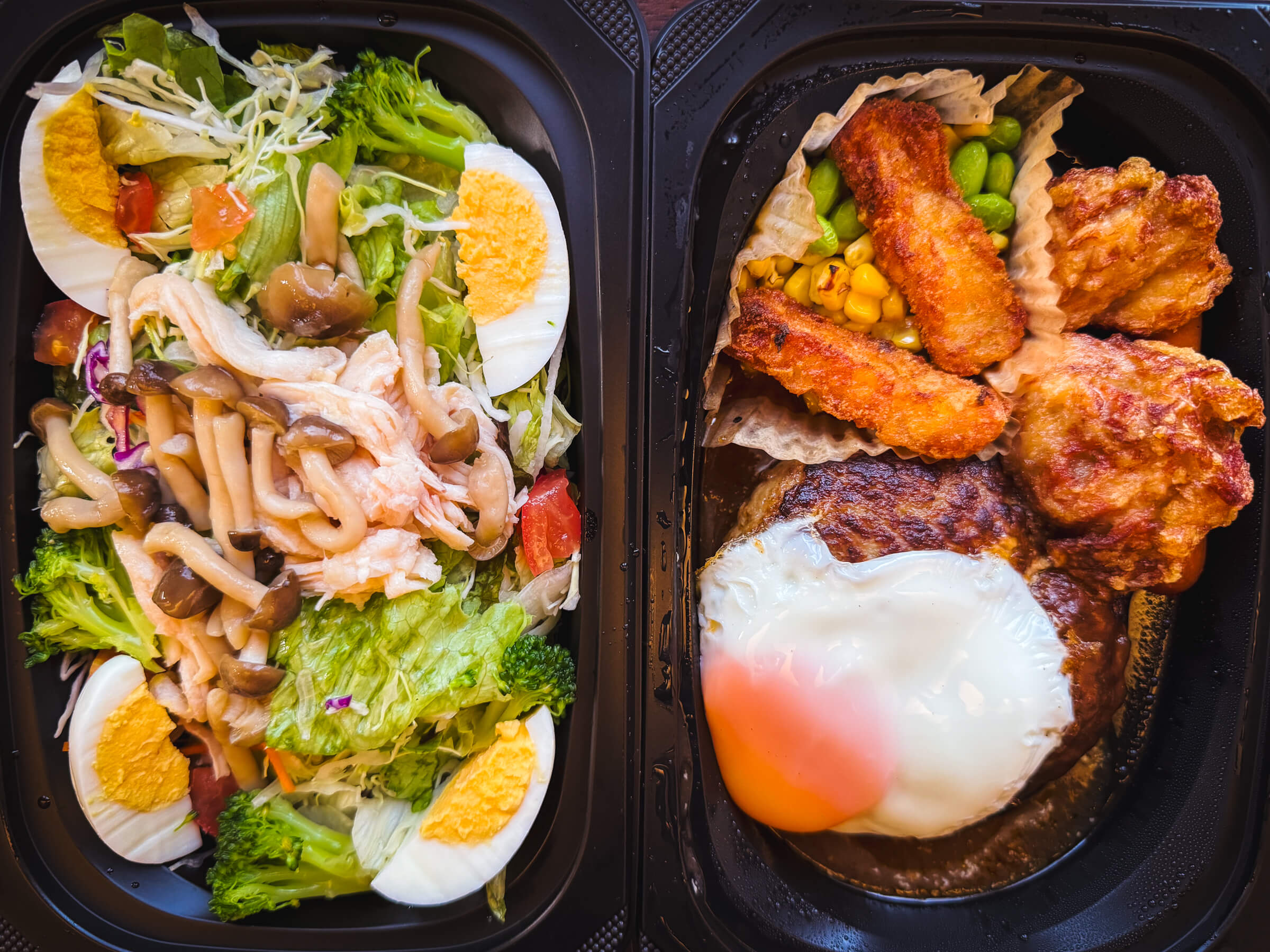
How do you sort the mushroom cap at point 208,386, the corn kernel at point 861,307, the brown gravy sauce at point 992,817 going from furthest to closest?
the brown gravy sauce at point 992,817
the corn kernel at point 861,307
the mushroom cap at point 208,386

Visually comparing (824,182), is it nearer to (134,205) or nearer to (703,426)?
(703,426)

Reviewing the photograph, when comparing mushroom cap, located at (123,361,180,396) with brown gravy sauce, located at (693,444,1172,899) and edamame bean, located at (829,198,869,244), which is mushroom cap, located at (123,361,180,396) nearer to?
brown gravy sauce, located at (693,444,1172,899)

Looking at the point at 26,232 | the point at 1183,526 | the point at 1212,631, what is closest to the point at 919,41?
the point at 1183,526

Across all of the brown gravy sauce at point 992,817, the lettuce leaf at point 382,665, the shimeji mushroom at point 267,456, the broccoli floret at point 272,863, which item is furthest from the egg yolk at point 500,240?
the broccoli floret at point 272,863

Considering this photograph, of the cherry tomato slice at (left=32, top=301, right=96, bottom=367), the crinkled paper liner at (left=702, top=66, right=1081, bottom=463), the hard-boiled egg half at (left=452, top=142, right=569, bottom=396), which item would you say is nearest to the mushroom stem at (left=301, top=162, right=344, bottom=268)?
the hard-boiled egg half at (left=452, top=142, right=569, bottom=396)

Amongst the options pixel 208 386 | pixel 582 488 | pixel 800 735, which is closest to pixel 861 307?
pixel 582 488

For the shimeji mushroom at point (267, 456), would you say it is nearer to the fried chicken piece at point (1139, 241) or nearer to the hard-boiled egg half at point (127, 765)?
the hard-boiled egg half at point (127, 765)
